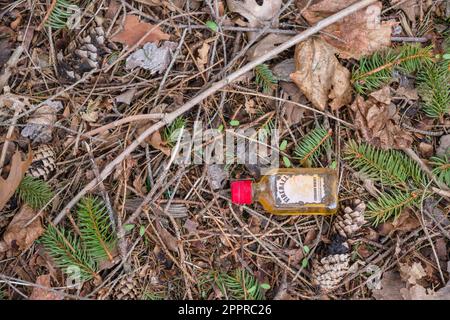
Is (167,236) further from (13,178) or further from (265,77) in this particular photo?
(265,77)

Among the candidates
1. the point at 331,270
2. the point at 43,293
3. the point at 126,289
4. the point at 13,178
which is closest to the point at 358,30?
the point at 331,270

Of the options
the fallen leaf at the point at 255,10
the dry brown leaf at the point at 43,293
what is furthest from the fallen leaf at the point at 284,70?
the dry brown leaf at the point at 43,293

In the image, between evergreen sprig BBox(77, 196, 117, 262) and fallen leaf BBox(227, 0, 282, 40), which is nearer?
evergreen sprig BBox(77, 196, 117, 262)

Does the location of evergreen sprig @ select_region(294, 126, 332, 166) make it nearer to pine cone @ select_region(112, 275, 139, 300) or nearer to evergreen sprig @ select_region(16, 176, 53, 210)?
pine cone @ select_region(112, 275, 139, 300)

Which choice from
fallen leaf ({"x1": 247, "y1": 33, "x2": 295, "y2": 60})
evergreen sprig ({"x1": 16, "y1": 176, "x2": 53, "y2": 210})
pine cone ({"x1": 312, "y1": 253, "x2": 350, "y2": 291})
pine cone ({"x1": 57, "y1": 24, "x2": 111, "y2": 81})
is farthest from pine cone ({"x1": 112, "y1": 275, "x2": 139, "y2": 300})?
fallen leaf ({"x1": 247, "y1": 33, "x2": 295, "y2": 60})

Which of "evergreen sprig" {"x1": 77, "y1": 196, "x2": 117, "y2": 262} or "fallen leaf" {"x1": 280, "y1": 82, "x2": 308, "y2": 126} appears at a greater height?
"fallen leaf" {"x1": 280, "y1": 82, "x2": 308, "y2": 126}

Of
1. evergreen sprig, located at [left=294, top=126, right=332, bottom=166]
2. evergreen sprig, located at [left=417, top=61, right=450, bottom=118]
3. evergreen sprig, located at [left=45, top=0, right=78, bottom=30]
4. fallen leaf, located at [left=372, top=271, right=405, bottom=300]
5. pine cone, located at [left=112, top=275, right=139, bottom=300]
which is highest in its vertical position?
evergreen sprig, located at [left=45, top=0, right=78, bottom=30]

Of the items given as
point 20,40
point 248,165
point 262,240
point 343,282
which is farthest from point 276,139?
point 20,40

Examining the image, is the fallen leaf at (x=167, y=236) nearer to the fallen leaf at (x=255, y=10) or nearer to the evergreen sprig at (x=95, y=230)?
the evergreen sprig at (x=95, y=230)
